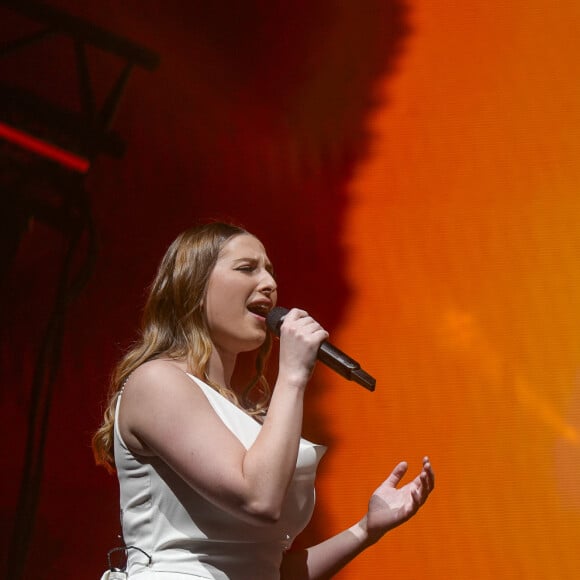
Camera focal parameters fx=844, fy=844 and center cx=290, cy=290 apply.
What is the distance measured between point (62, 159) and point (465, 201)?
3.74ft

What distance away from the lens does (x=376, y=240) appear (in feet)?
7.72

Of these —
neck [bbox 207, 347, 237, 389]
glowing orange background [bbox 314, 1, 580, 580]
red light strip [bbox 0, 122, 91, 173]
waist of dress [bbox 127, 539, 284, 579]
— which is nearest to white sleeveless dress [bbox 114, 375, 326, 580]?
waist of dress [bbox 127, 539, 284, 579]

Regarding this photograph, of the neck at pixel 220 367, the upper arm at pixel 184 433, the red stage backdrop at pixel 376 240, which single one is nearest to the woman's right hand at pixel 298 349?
the upper arm at pixel 184 433

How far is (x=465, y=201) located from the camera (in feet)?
7.59

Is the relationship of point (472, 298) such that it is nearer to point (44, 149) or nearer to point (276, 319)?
point (276, 319)

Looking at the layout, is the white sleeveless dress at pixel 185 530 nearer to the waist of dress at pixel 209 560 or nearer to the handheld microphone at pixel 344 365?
the waist of dress at pixel 209 560

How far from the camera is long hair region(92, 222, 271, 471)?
1507 millimetres

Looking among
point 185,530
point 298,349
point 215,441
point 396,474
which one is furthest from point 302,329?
point 396,474

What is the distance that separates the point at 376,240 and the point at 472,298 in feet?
1.02

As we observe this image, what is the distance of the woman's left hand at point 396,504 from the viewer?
1591 millimetres

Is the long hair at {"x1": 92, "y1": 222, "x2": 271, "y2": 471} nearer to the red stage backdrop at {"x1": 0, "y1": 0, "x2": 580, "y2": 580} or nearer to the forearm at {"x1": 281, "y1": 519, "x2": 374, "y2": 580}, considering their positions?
the forearm at {"x1": 281, "y1": 519, "x2": 374, "y2": 580}

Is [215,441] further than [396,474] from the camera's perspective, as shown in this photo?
No

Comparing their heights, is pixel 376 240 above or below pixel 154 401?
above

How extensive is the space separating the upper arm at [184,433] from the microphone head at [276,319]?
6.5 inches
